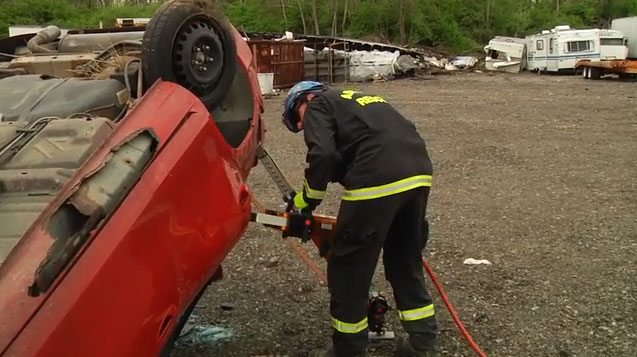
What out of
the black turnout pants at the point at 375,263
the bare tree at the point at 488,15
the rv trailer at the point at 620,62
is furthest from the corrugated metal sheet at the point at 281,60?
the bare tree at the point at 488,15

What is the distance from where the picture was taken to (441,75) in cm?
3356

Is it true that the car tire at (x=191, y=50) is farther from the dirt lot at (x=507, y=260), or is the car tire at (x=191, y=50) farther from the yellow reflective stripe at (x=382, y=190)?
the dirt lot at (x=507, y=260)

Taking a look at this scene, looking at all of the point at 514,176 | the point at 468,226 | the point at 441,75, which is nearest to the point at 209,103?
the point at 468,226

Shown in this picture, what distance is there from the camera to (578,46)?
32156 mm

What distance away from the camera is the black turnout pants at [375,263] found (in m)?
3.39

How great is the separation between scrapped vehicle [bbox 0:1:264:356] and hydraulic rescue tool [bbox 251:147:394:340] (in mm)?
312

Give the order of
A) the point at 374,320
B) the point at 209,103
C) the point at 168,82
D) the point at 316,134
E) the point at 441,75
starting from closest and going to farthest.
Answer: the point at 168,82 < the point at 209,103 < the point at 316,134 < the point at 374,320 < the point at 441,75

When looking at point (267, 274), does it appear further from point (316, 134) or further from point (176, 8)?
point (176, 8)

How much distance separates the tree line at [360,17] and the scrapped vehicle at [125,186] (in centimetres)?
3924

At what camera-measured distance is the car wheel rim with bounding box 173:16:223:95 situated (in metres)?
2.99

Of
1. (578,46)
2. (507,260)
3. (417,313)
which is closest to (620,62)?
(578,46)

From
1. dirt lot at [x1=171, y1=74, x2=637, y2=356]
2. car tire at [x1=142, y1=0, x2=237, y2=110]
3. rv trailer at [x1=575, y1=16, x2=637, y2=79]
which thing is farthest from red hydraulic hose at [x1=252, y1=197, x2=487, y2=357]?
rv trailer at [x1=575, y1=16, x2=637, y2=79]

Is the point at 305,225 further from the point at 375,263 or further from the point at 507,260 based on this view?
the point at 507,260

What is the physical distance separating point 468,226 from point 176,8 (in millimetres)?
4122
